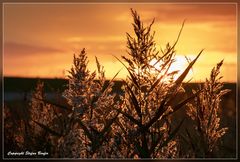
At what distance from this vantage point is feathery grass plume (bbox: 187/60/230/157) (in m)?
3.46

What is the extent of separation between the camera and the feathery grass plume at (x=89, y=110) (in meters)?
3.36

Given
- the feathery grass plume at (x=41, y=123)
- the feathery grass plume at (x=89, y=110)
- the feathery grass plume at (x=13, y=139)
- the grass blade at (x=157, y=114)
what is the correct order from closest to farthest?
the grass blade at (x=157, y=114)
the feathery grass plume at (x=89, y=110)
the feathery grass plume at (x=41, y=123)
the feathery grass plume at (x=13, y=139)

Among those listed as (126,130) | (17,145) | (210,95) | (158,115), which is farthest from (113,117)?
(17,145)

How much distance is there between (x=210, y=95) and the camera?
351cm

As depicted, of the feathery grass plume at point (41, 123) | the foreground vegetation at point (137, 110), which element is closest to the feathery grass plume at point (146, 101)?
the foreground vegetation at point (137, 110)

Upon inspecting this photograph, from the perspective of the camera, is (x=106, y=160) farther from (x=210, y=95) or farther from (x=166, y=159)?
(x=210, y=95)

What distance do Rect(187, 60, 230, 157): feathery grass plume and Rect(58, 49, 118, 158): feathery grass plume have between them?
54 centimetres

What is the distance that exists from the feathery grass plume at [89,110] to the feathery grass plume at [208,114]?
1.79ft

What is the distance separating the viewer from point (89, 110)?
3.38m

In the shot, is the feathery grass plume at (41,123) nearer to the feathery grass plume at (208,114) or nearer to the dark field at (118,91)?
the dark field at (118,91)

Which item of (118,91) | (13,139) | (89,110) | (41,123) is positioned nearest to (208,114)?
(89,110)

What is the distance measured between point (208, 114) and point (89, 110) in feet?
2.50

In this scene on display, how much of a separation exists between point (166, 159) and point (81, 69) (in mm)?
761

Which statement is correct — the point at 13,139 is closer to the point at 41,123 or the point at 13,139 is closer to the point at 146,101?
the point at 41,123
